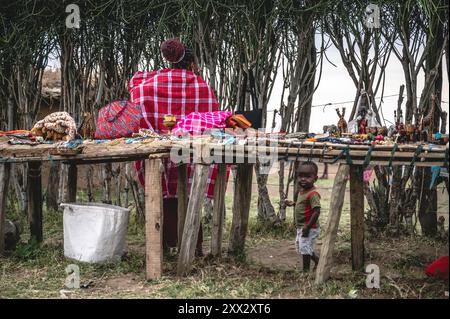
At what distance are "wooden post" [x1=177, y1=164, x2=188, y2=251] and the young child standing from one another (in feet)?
3.15

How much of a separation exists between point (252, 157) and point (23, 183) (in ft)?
16.0

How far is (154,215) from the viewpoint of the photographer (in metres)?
4.57

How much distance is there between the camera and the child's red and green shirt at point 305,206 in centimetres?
464

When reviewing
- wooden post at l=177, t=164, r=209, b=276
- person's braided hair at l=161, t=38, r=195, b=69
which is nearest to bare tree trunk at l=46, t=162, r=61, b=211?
person's braided hair at l=161, t=38, r=195, b=69

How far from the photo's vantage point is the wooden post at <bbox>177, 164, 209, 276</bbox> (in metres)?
4.54

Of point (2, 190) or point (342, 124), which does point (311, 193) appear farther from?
point (2, 190)

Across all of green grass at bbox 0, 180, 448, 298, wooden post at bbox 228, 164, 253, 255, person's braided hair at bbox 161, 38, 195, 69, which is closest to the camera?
green grass at bbox 0, 180, 448, 298

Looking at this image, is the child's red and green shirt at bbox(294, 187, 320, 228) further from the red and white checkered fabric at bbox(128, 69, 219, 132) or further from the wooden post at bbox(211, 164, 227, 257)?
the red and white checkered fabric at bbox(128, 69, 219, 132)

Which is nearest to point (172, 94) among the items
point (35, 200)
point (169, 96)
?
point (169, 96)

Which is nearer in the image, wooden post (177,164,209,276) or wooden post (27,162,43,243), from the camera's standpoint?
wooden post (177,164,209,276)
